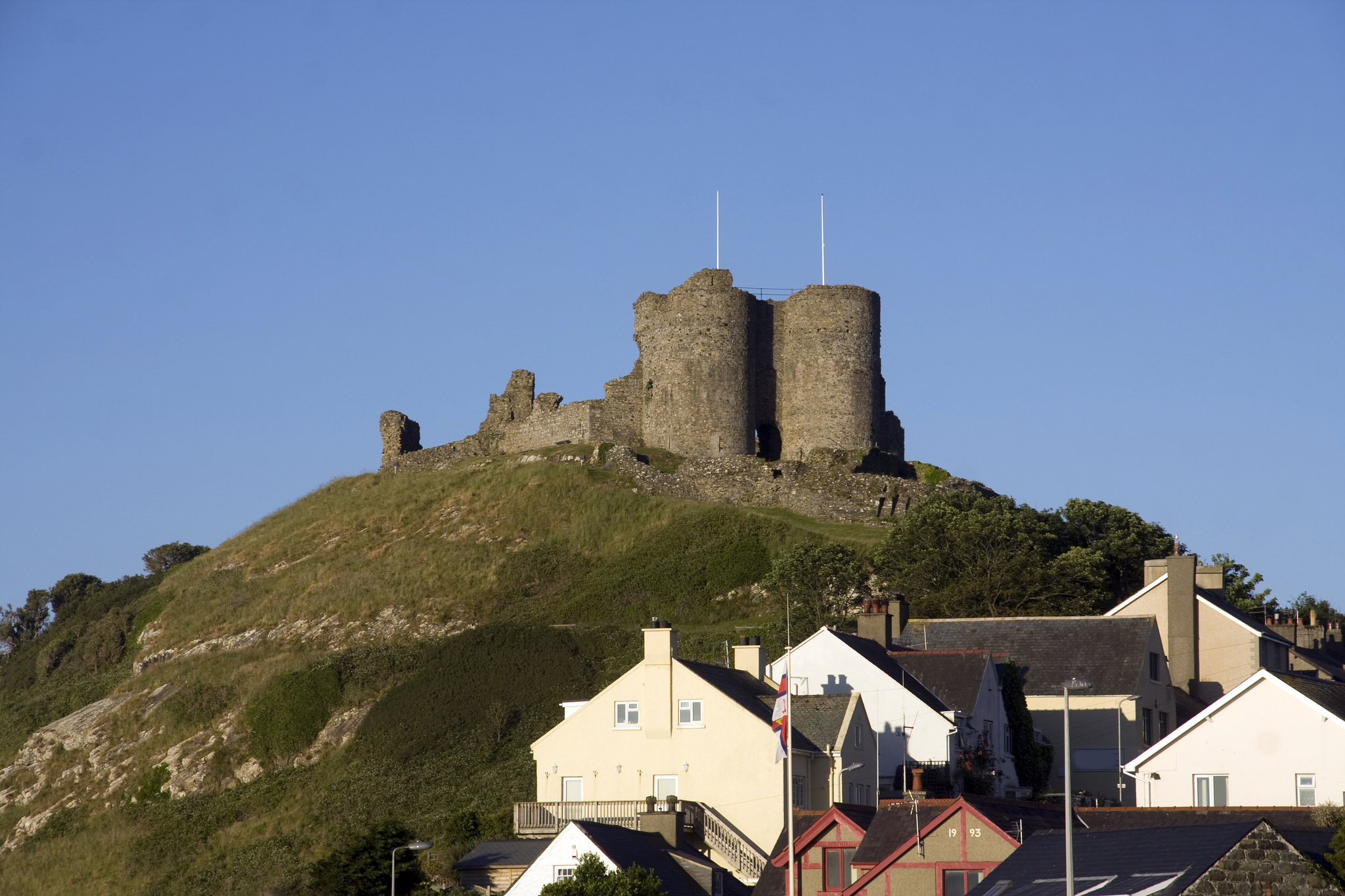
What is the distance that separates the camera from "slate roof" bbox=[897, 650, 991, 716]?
43.4 meters

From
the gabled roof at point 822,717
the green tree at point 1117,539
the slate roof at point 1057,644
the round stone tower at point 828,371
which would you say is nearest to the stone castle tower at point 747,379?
the round stone tower at point 828,371

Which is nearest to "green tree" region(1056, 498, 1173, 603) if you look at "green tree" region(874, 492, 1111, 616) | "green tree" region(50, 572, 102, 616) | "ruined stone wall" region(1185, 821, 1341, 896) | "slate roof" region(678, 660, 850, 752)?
"green tree" region(874, 492, 1111, 616)

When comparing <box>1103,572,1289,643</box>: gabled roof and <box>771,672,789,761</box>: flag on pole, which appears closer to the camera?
<box>771,672,789,761</box>: flag on pole

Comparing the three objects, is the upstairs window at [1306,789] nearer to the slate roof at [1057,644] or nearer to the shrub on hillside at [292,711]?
the slate roof at [1057,644]

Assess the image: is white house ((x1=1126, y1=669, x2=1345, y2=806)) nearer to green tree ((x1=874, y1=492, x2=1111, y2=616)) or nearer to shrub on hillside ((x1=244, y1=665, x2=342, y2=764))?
green tree ((x1=874, y1=492, x2=1111, y2=616))

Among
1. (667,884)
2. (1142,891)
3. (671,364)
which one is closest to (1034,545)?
(671,364)

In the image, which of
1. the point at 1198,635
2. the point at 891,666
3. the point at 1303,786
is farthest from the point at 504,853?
the point at 1198,635

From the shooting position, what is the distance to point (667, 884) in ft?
112

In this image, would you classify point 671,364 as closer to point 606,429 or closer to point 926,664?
point 606,429

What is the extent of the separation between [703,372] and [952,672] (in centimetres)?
3530

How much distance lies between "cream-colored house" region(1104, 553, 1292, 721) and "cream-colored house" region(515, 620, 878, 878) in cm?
1253

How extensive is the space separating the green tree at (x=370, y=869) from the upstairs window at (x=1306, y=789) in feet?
55.6

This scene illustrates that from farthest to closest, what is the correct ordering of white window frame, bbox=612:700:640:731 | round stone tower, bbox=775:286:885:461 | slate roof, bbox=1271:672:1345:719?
round stone tower, bbox=775:286:885:461
white window frame, bbox=612:700:640:731
slate roof, bbox=1271:672:1345:719

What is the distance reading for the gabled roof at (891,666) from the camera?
141 feet
